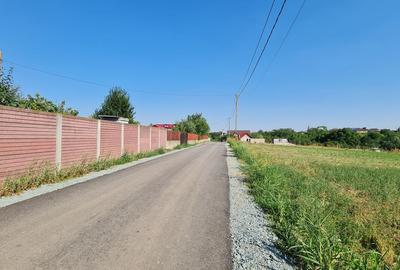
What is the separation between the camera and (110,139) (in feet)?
55.3

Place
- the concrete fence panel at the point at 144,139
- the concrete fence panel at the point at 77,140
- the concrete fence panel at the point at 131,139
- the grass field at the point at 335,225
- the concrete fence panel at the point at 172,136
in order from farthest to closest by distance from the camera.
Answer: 1. the concrete fence panel at the point at 172,136
2. the concrete fence panel at the point at 144,139
3. the concrete fence panel at the point at 131,139
4. the concrete fence panel at the point at 77,140
5. the grass field at the point at 335,225

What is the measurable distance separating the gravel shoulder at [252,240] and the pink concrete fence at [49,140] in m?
6.05

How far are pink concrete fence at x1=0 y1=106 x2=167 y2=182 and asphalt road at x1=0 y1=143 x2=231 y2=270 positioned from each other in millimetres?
1575

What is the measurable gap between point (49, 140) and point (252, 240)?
810 cm

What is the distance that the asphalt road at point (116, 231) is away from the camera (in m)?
3.99

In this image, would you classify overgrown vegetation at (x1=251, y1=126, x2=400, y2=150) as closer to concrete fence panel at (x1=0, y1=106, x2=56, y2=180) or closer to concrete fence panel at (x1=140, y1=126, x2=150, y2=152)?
concrete fence panel at (x1=140, y1=126, x2=150, y2=152)

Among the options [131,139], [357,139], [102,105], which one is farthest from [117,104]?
[357,139]

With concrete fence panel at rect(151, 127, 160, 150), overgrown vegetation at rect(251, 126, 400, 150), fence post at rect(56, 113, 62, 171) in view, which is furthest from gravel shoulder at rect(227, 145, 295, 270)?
overgrown vegetation at rect(251, 126, 400, 150)

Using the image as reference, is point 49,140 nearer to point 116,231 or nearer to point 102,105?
point 116,231

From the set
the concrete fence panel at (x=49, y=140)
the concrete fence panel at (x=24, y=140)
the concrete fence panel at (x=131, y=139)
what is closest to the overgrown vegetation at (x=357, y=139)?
the concrete fence panel at (x=131, y=139)

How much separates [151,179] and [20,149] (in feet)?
14.5

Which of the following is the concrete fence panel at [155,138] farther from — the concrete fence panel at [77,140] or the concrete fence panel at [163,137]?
the concrete fence panel at [77,140]

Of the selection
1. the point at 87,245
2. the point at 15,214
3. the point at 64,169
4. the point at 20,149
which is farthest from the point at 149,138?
the point at 87,245

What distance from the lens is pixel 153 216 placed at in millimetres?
6230
